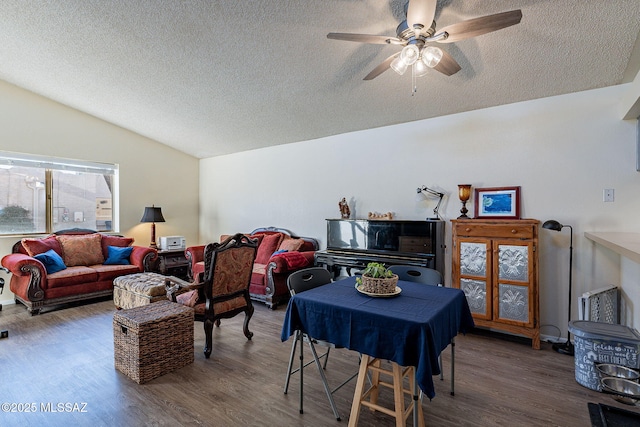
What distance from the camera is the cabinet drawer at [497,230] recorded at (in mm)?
3176

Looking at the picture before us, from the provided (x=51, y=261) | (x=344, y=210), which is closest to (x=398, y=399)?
(x=344, y=210)

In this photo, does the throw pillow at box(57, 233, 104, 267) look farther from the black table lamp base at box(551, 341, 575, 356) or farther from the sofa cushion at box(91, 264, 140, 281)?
the black table lamp base at box(551, 341, 575, 356)

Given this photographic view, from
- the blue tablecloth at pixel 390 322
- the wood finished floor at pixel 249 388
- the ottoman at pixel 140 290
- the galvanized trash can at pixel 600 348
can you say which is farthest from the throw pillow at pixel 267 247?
the galvanized trash can at pixel 600 348

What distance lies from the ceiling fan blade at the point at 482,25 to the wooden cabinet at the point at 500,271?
1.96 meters

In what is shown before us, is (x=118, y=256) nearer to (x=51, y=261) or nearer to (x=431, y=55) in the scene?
(x=51, y=261)

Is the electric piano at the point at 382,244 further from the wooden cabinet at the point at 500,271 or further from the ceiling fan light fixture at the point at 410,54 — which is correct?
the ceiling fan light fixture at the point at 410,54

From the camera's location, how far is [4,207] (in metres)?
4.76

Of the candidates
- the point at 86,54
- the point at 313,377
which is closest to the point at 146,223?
the point at 86,54

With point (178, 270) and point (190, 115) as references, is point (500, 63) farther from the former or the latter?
point (178, 270)

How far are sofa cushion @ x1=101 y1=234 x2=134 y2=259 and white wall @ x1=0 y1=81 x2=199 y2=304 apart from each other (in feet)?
1.43

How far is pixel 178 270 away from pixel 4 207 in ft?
8.57

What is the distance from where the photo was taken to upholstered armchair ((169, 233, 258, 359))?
3047mm

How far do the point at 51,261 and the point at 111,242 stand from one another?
0.99 metres

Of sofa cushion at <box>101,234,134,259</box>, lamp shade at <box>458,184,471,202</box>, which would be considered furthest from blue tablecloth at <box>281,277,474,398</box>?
sofa cushion at <box>101,234,134,259</box>
